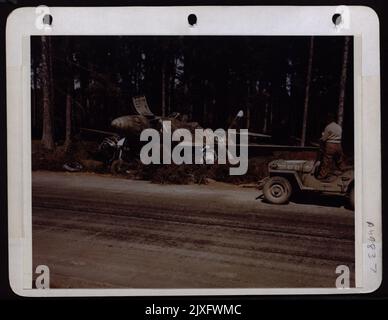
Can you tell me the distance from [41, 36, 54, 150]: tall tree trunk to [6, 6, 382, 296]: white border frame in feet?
0.23

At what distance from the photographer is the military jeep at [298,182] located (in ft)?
8.34

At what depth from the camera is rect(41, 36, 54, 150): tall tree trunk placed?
99.0 inches

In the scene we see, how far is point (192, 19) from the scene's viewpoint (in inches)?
99.0

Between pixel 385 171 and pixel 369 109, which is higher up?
pixel 369 109

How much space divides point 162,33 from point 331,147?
3.26ft

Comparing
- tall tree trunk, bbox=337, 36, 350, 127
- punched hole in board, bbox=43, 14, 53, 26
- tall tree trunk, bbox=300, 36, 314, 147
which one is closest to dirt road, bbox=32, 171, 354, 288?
tall tree trunk, bbox=300, 36, 314, 147

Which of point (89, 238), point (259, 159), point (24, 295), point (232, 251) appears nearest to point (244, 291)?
point (232, 251)

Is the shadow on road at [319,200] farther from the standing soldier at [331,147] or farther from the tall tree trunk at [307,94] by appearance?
the tall tree trunk at [307,94]

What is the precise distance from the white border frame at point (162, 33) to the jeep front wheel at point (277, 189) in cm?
36

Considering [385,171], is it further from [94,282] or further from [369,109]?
[94,282]

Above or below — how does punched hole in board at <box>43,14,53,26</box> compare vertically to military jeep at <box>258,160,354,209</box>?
above

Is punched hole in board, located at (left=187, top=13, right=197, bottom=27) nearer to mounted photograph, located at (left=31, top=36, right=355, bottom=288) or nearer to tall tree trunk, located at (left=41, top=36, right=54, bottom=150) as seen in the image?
mounted photograph, located at (left=31, top=36, right=355, bottom=288)
